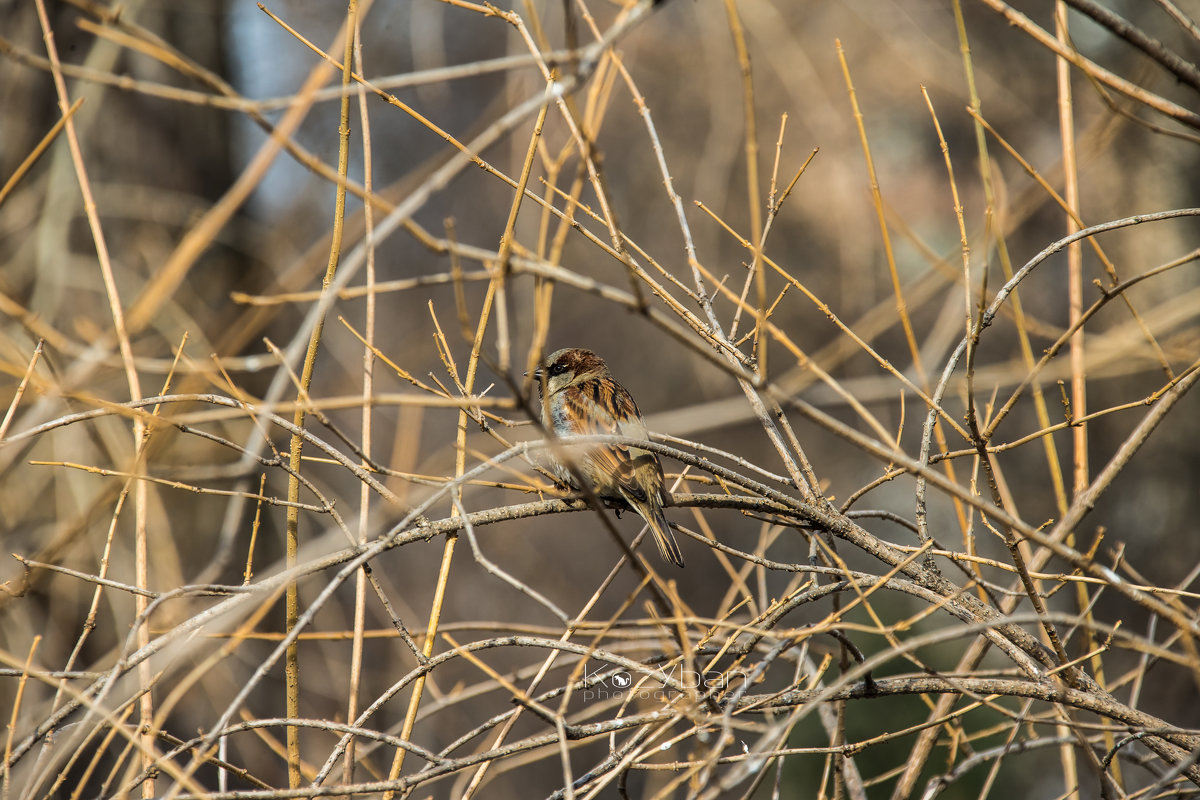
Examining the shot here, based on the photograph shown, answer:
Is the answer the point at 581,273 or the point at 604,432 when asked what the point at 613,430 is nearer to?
the point at 604,432

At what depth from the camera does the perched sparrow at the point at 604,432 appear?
3305mm

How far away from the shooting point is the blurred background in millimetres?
4730

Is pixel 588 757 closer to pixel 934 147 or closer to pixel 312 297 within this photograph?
pixel 934 147

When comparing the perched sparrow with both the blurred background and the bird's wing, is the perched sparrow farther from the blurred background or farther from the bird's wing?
the blurred background

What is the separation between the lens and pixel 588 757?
961 cm

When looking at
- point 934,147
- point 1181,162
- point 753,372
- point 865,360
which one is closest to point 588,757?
point 865,360

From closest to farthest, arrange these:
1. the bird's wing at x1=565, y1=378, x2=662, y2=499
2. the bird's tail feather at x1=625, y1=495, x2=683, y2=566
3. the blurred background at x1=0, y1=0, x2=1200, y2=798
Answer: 1. the bird's tail feather at x1=625, y1=495, x2=683, y2=566
2. the bird's wing at x1=565, y1=378, x2=662, y2=499
3. the blurred background at x1=0, y1=0, x2=1200, y2=798

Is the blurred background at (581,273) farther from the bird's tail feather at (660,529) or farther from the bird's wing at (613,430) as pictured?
the bird's tail feather at (660,529)

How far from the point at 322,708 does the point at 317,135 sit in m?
5.14

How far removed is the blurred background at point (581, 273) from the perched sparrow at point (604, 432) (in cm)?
48

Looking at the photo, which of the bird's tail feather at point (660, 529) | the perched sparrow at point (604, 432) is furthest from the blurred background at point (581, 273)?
the bird's tail feather at point (660, 529)

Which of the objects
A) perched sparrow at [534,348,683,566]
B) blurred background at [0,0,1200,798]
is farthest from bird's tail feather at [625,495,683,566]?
blurred background at [0,0,1200,798]

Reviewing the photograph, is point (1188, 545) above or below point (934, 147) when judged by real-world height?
below

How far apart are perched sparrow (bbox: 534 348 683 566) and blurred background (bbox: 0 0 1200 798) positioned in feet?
1.59
